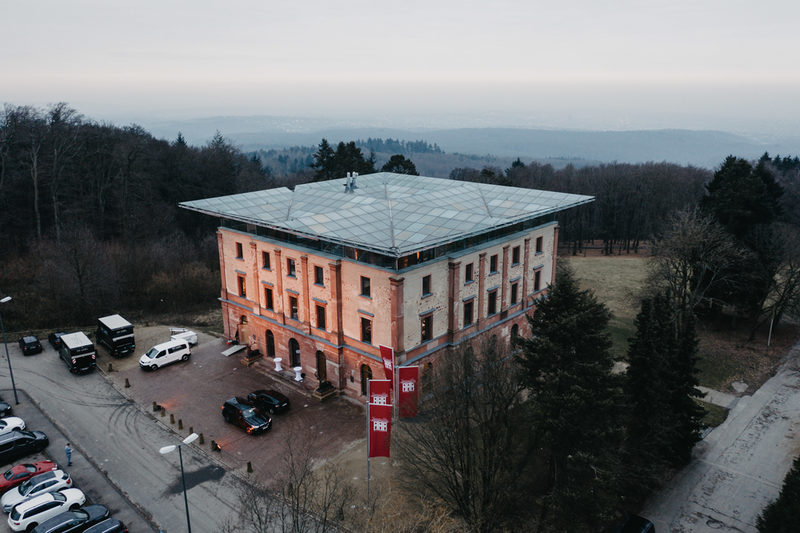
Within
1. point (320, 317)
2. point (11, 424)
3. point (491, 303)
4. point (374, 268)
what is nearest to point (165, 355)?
point (11, 424)

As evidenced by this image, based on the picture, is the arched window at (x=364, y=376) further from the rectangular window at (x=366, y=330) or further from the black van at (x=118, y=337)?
the black van at (x=118, y=337)

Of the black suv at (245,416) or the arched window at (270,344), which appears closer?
the black suv at (245,416)

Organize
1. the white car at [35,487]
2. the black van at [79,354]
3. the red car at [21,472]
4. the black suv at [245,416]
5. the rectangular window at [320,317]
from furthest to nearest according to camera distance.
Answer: the black van at [79,354], the rectangular window at [320,317], the black suv at [245,416], the red car at [21,472], the white car at [35,487]

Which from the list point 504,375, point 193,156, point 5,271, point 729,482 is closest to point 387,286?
point 504,375

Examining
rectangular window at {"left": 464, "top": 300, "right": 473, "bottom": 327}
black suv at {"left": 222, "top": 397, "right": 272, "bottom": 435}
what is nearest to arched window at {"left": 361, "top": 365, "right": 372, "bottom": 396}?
black suv at {"left": 222, "top": 397, "right": 272, "bottom": 435}

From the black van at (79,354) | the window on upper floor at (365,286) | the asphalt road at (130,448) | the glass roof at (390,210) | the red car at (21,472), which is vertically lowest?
the asphalt road at (130,448)

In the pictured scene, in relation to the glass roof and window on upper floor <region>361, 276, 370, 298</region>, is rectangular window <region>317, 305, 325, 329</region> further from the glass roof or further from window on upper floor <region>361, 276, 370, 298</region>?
the glass roof

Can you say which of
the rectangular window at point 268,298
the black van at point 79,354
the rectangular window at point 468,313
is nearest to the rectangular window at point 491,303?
the rectangular window at point 468,313
